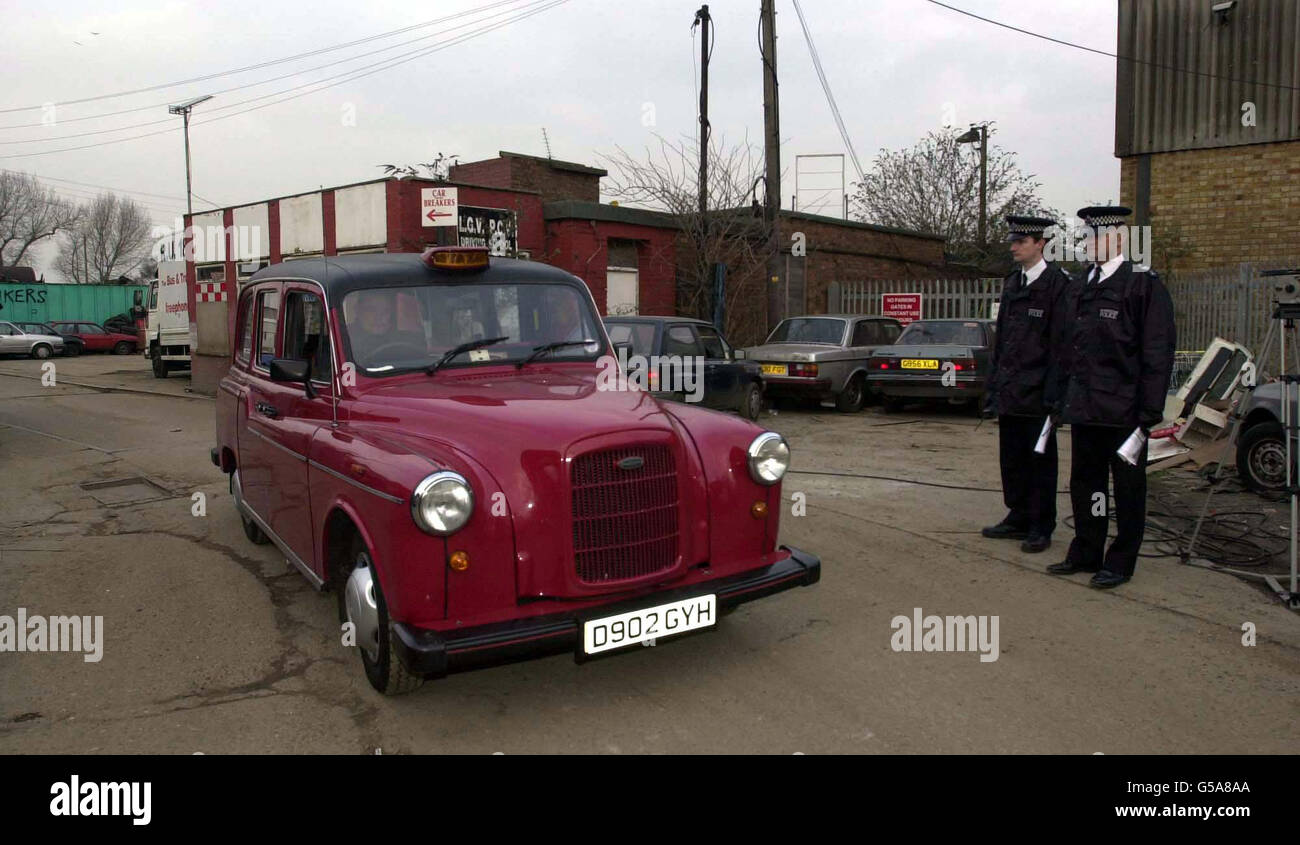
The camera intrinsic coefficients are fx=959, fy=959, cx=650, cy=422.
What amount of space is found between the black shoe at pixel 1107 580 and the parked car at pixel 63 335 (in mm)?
39508

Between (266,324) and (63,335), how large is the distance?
36810 mm

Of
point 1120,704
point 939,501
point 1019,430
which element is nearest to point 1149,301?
point 1019,430

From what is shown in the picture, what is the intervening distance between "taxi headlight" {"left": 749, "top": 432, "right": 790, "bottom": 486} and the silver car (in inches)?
1505

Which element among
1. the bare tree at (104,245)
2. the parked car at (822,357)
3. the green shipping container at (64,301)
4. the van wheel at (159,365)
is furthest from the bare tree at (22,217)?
the parked car at (822,357)

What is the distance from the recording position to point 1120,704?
4.01m

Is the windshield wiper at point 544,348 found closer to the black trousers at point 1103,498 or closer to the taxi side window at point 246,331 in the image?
the taxi side window at point 246,331

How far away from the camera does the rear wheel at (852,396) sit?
15250 millimetres

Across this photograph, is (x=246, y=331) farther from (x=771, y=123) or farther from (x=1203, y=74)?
(x=1203, y=74)

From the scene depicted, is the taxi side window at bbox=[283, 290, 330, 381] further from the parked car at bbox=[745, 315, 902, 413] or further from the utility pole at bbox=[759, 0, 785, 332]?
the utility pole at bbox=[759, 0, 785, 332]

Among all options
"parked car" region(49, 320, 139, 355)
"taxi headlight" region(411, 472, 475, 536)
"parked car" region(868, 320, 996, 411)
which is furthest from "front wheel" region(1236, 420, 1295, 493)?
"parked car" region(49, 320, 139, 355)

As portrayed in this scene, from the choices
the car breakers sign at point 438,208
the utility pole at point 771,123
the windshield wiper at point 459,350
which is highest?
the utility pole at point 771,123

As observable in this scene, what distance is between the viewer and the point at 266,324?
591cm

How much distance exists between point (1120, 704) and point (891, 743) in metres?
1.10
